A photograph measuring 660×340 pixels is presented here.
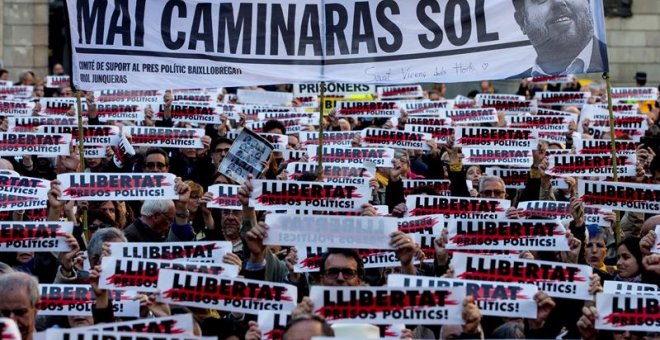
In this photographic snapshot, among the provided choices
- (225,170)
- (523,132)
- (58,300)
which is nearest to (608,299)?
(58,300)

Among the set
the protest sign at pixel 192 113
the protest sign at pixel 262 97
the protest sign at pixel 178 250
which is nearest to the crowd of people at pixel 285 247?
the protest sign at pixel 178 250

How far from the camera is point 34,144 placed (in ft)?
45.9

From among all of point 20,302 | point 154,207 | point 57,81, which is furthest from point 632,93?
point 20,302

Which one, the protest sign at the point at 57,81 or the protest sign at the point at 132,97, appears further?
the protest sign at the point at 57,81

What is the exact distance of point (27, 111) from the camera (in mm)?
18688

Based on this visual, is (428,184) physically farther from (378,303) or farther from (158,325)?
(158,325)

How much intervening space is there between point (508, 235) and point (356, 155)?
14.7 feet

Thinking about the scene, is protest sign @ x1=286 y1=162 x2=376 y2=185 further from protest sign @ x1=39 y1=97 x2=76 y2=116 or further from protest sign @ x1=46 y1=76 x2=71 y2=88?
protest sign @ x1=46 y1=76 x2=71 y2=88

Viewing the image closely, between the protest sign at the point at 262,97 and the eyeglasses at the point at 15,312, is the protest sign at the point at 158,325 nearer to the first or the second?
the eyeglasses at the point at 15,312

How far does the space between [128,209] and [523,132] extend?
12.8ft

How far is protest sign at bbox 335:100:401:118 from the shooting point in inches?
741

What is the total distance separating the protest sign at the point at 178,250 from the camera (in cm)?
988

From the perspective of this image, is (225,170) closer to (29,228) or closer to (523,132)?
(29,228)

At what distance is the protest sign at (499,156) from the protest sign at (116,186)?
13.0ft
